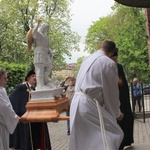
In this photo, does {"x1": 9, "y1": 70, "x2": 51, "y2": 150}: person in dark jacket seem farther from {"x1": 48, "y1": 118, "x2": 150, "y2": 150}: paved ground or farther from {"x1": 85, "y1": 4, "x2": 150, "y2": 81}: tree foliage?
{"x1": 85, "y1": 4, "x2": 150, "y2": 81}: tree foliage

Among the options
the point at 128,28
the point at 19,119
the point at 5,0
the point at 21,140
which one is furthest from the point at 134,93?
the point at 5,0

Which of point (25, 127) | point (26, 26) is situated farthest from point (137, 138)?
point (26, 26)

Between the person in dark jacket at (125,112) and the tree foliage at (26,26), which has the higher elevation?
the tree foliage at (26,26)

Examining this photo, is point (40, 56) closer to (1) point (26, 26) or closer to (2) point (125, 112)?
(2) point (125, 112)

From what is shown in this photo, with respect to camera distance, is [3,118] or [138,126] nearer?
[3,118]

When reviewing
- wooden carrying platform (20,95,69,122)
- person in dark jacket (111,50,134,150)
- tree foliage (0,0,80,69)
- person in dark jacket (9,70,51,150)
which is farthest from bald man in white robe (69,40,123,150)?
tree foliage (0,0,80,69)

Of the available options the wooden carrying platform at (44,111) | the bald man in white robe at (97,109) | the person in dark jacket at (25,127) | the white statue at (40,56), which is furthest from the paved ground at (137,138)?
the bald man in white robe at (97,109)

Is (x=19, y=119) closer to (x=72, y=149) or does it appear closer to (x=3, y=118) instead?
(x=3, y=118)

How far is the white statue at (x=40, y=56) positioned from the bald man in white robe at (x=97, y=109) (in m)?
1.50

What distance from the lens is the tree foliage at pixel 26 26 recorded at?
114 feet

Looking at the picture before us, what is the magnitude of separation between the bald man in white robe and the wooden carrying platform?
68 centimetres

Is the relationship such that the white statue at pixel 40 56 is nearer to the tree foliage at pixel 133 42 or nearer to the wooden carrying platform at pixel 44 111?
the wooden carrying platform at pixel 44 111

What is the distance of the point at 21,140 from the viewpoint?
692 centimetres

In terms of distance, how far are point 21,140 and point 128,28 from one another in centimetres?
3049
